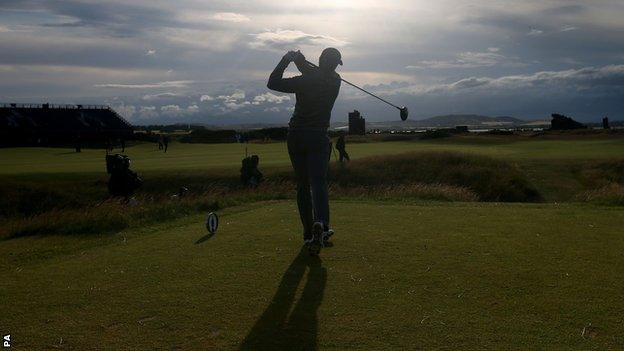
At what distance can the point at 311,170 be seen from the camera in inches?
307

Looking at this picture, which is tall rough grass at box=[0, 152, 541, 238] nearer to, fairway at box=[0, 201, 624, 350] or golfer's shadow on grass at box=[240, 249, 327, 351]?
fairway at box=[0, 201, 624, 350]

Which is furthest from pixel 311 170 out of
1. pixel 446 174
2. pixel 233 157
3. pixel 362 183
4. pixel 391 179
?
pixel 233 157

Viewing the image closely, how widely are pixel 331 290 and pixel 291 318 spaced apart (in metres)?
0.92

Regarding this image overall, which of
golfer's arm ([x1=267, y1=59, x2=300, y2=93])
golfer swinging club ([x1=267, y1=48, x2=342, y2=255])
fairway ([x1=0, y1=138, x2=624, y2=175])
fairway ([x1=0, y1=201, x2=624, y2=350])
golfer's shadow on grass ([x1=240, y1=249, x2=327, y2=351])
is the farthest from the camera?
fairway ([x1=0, y1=138, x2=624, y2=175])

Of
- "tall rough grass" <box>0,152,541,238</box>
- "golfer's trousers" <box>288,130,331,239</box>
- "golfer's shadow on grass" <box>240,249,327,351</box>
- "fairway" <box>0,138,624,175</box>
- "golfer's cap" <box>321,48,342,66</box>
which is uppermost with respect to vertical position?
"golfer's cap" <box>321,48,342,66</box>

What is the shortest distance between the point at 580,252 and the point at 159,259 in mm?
5052

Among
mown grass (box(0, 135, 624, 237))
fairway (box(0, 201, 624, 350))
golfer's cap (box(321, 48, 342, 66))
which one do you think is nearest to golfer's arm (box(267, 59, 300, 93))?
golfer's cap (box(321, 48, 342, 66))

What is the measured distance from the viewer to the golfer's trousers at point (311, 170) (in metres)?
7.75

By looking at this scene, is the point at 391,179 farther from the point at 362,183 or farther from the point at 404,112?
the point at 404,112

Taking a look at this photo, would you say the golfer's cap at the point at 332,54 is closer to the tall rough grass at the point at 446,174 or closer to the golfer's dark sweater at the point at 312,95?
the golfer's dark sweater at the point at 312,95

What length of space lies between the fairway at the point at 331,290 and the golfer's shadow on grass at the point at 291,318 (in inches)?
0.7

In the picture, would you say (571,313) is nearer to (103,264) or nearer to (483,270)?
(483,270)

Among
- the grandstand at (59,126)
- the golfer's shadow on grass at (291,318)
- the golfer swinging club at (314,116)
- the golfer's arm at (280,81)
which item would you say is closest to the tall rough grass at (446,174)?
the golfer swinging club at (314,116)

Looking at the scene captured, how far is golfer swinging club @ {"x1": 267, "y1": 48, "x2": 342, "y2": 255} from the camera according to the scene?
771 centimetres
